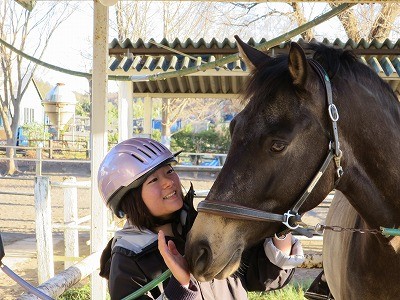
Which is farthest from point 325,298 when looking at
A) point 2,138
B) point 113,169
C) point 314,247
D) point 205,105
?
point 2,138

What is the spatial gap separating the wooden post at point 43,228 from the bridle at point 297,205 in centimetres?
450

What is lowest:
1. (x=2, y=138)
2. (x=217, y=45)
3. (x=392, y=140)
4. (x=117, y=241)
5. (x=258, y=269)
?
(x=2, y=138)

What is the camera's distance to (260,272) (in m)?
2.26

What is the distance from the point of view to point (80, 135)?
29.3m

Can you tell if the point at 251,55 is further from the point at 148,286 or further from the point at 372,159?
the point at 148,286

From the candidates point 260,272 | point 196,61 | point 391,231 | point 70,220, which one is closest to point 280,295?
point 70,220

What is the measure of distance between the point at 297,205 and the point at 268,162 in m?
0.19

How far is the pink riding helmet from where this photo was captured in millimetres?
2188

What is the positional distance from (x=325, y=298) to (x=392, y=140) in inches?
71.0

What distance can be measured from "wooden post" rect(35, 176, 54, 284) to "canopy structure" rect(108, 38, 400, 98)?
1.92m

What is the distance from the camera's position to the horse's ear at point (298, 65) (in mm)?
1885

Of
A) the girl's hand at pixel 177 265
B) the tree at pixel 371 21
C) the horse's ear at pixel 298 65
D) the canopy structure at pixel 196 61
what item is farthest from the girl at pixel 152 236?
the tree at pixel 371 21

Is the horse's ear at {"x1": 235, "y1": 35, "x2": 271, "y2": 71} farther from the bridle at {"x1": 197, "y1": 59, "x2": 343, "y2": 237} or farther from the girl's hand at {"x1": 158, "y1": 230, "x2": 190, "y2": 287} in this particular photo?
the girl's hand at {"x1": 158, "y1": 230, "x2": 190, "y2": 287}

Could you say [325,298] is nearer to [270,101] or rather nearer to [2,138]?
[270,101]
